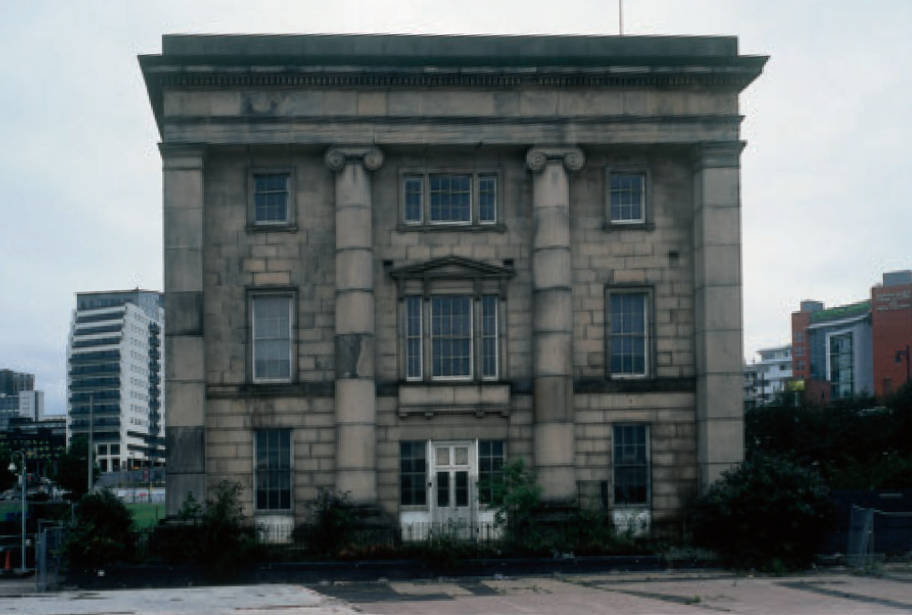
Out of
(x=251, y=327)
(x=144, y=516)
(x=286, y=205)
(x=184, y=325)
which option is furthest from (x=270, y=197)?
(x=144, y=516)

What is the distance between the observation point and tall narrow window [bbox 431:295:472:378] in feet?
113

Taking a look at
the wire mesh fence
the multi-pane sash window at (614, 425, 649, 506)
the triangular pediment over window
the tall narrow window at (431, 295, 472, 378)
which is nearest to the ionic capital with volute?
the triangular pediment over window

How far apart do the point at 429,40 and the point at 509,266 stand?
7.06 meters

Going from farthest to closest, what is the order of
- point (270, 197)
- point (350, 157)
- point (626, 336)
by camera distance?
point (626, 336)
point (270, 197)
point (350, 157)

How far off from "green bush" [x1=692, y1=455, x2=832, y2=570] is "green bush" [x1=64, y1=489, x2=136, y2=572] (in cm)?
1524

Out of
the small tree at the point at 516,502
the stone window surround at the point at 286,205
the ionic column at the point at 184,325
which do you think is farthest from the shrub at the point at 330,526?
the stone window surround at the point at 286,205

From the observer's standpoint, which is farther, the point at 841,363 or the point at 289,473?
the point at 841,363

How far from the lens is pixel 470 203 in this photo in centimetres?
3512

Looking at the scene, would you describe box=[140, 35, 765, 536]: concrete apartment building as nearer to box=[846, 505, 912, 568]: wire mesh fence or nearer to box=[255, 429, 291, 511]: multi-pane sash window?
box=[255, 429, 291, 511]: multi-pane sash window

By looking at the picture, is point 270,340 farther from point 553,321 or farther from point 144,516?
point 144,516

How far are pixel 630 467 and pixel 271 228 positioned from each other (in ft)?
41.5

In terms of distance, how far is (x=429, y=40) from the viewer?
34625 mm

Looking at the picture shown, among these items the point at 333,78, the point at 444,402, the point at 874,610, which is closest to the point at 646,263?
the point at 444,402

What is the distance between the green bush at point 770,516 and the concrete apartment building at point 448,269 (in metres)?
2.75
